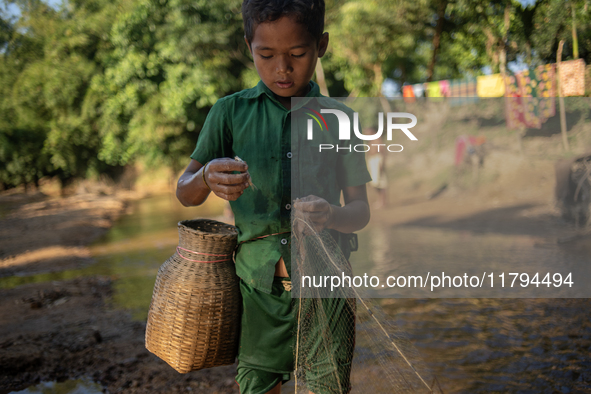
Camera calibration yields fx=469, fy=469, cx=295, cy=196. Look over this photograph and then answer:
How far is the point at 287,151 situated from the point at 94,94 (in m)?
13.7

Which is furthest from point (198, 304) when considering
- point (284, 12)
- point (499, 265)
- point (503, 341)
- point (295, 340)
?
point (503, 341)

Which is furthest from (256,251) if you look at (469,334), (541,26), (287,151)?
(541,26)

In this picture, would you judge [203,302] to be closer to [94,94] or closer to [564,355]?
[564,355]

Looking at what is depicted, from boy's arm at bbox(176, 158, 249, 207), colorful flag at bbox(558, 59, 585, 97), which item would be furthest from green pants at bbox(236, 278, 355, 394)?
colorful flag at bbox(558, 59, 585, 97)

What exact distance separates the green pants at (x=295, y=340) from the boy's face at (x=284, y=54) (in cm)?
61

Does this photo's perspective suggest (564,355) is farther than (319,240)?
Yes

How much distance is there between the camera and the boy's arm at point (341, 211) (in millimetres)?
1261

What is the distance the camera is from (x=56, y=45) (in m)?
14.0

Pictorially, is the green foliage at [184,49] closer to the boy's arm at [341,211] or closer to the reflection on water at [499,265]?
the reflection on water at [499,265]

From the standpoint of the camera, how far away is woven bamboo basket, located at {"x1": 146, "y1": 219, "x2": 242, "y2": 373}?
146 centimetres

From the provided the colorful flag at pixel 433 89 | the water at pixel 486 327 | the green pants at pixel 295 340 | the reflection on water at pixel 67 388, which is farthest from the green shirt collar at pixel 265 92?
the colorful flag at pixel 433 89

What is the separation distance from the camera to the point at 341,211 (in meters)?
1.37

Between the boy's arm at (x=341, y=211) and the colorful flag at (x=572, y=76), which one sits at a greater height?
the colorful flag at (x=572, y=76)

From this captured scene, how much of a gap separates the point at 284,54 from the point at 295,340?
85cm
